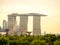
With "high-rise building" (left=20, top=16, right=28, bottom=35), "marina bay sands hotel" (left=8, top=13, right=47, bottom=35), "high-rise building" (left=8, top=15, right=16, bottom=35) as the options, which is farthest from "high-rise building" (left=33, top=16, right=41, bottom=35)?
"high-rise building" (left=8, top=15, right=16, bottom=35)

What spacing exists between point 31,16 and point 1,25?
0.97 meters

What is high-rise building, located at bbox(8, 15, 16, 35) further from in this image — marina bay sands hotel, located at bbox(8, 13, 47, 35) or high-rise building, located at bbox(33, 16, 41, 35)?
high-rise building, located at bbox(33, 16, 41, 35)

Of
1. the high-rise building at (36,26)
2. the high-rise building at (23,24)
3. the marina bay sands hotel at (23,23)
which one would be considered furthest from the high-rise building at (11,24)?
the high-rise building at (36,26)

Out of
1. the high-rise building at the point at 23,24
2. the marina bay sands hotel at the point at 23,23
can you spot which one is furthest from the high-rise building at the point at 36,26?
the high-rise building at the point at 23,24

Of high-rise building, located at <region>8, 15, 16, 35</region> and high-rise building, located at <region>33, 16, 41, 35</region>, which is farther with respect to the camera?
high-rise building, located at <region>8, 15, 16, 35</region>

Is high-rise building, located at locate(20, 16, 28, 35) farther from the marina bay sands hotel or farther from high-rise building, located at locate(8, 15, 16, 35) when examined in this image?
high-rise building, located at locate(8, 15, 16, 35)

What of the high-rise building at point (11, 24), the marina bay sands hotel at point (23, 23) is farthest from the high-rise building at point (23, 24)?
the high-rise building at point (11, 24)

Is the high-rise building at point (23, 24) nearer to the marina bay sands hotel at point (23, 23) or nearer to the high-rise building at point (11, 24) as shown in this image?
the marina bay sands hotel at point (23, 23)

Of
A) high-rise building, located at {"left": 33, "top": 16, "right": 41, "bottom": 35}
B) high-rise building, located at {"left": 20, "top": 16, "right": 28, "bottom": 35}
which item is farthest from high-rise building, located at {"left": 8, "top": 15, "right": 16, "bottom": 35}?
high-rise building, located at {"left": 33, "top": 16, "right": 41, "bottom": 35}

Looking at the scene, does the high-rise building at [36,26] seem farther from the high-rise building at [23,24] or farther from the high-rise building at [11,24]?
the high-rise building at [11,24]

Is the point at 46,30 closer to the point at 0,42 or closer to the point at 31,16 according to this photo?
the point at 31,16

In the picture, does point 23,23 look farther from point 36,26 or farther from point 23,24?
point 36,26

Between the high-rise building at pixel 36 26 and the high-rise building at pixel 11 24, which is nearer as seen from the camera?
the high-rise building at pixel 36 26

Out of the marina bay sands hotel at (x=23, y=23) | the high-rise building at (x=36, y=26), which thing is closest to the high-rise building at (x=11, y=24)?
the marina bay sands hotel at (x=23, y=23)
